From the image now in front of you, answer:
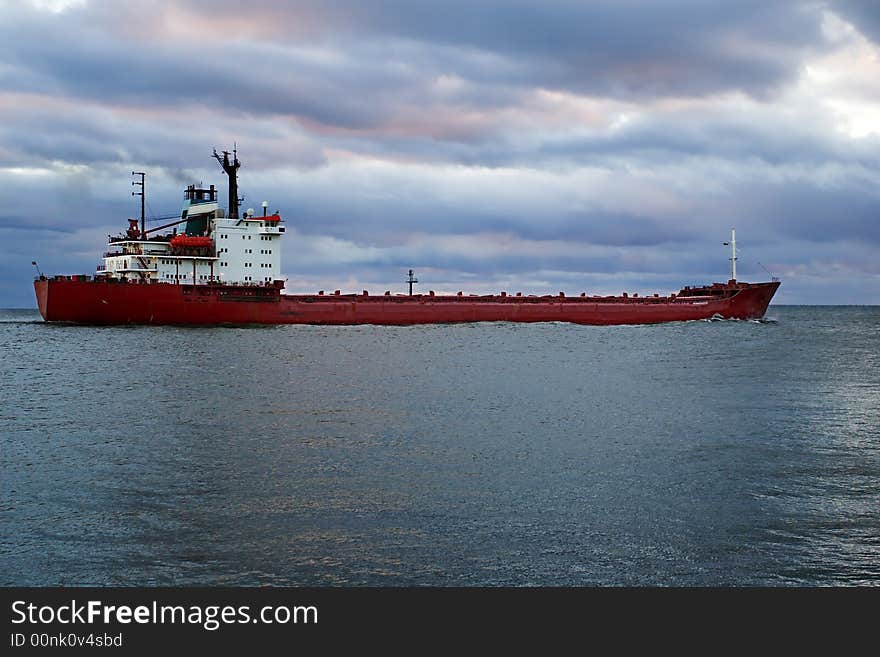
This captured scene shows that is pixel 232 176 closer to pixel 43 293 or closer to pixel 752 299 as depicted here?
pixel 43 293

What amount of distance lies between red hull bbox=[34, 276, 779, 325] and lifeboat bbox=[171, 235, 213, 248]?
4474 millimetres

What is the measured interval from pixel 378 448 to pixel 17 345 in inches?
1802

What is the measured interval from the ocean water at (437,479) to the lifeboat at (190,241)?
108ft

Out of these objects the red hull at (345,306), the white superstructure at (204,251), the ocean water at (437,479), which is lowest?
the ocean water at (437,479)

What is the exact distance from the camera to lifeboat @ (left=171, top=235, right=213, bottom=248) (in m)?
64.4

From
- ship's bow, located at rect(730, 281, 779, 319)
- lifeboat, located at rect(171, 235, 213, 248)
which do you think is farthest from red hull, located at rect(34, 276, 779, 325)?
lifeboat, located at rect(171, 235, 213, 248)

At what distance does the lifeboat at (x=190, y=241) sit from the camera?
211 feet

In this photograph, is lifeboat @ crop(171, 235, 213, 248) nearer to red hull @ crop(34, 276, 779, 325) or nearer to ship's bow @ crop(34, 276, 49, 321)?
red hull @ crop(34, 276, 779, 325)

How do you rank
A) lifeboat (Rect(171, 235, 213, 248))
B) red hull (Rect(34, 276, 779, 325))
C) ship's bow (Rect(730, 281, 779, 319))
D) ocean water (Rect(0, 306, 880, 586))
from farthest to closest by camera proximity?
ship's bow (Rect(730, 281, 779, 319)) < lifeboat (Rect(171, 235, 213, 248)) < red hull (Rect(34, 276, 779, 325)) < ocean water (Rect(0, 306, 880, 586))

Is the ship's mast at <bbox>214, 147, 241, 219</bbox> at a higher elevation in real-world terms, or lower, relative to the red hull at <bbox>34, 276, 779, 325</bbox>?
higher

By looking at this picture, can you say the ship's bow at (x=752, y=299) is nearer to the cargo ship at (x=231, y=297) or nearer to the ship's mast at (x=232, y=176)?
the cargo ship at (x=231, y=297)

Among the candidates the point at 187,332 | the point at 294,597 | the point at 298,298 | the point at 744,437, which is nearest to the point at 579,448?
the point at 744,437

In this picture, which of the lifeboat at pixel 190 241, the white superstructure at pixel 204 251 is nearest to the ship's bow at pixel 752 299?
the white superstructure at pixel 204 251

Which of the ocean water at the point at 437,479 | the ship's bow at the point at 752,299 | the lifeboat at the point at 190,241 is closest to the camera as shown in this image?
the ocean water at the point at 437,479
